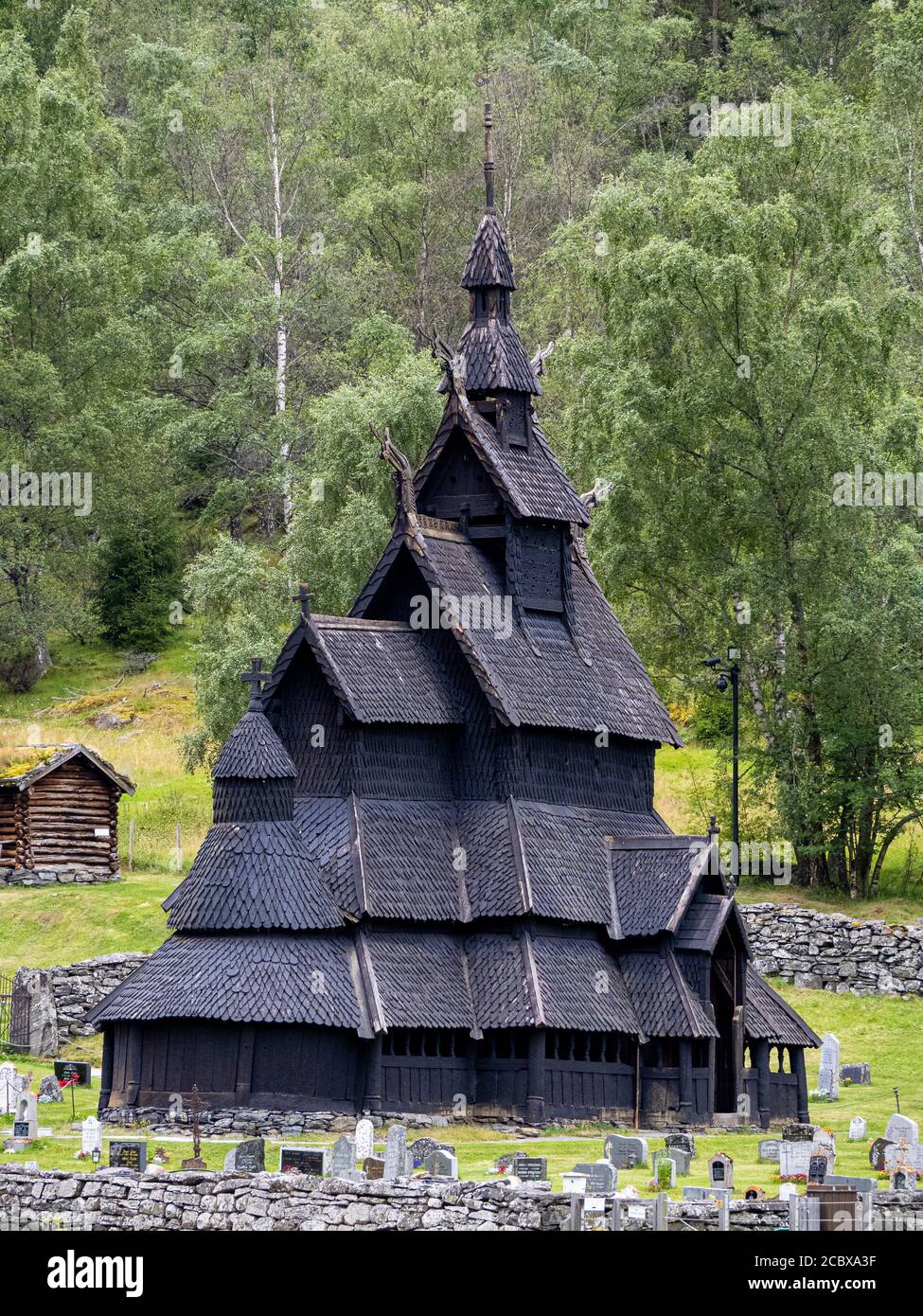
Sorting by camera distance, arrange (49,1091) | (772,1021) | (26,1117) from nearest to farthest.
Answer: (26,1117), (49,1091), (772,1021)

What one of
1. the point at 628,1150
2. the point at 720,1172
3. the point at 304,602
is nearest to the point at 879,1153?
the point at 628,1150

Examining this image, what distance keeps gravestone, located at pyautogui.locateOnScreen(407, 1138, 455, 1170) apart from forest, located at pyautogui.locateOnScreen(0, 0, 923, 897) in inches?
1077

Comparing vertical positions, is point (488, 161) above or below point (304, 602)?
above

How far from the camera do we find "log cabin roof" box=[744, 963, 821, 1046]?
5322cm

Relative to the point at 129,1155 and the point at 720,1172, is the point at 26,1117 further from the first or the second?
the point at 720,1172

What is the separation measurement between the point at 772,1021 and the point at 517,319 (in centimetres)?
5150

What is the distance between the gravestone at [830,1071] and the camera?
5584 cm

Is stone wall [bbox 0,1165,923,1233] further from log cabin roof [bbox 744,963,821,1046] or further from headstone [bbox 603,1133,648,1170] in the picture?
log cabin roof [bbox 744,963,821,1046]

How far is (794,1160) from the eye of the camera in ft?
135

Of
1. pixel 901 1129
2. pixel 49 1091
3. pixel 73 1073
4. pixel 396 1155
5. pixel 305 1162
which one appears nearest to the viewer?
pixel 305 1162

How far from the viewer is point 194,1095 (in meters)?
46.6
